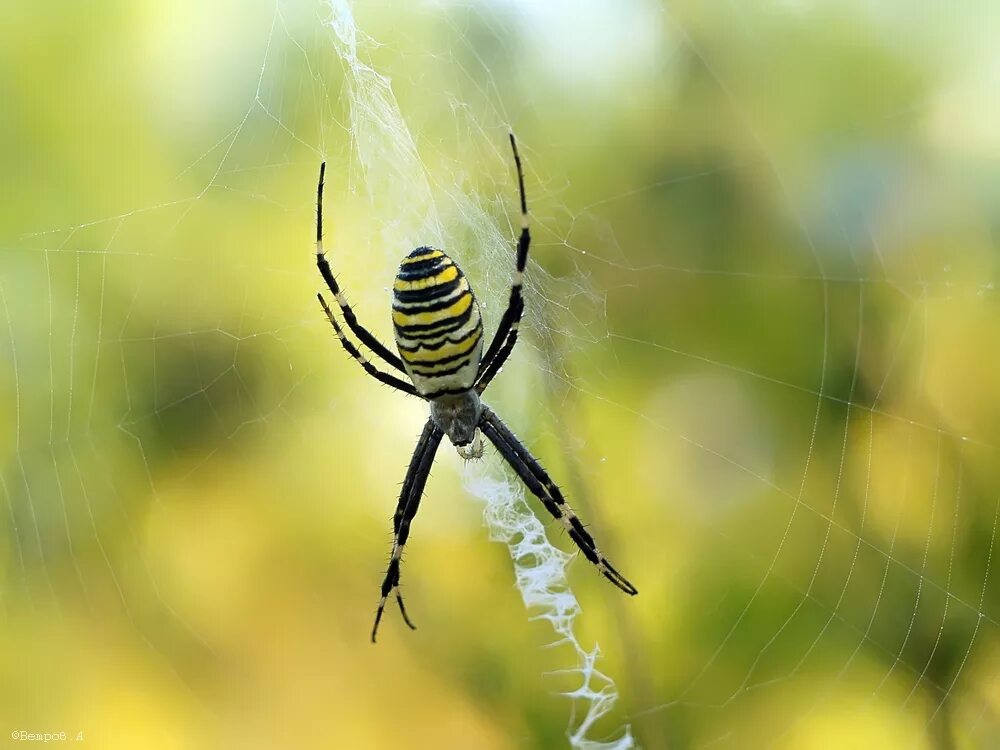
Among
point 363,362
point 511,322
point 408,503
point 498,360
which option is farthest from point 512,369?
point 408,503

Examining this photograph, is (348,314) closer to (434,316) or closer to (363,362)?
(363,362)

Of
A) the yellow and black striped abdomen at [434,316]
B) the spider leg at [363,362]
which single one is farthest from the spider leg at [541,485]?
the yellow and black striped abdomen at [434,316]

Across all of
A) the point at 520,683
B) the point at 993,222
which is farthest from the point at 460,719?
the point at 993,222

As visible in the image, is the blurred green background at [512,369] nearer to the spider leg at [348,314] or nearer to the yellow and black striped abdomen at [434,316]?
the yellow and black striped abdomen at [434,316]

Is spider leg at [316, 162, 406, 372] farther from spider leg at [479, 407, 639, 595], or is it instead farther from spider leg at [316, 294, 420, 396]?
spider leg at [479, 407, 639, 595]

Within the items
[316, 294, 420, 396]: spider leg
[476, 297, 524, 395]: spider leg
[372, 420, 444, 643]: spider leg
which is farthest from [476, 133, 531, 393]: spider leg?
[372, 420, 444, 643]: spider leg

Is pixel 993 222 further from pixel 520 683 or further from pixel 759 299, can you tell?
pixel 520 683
